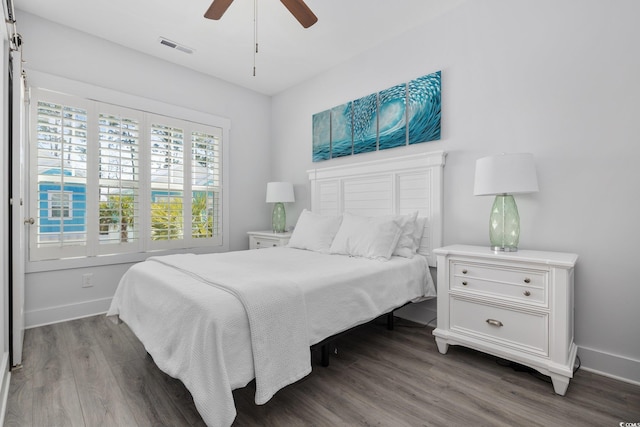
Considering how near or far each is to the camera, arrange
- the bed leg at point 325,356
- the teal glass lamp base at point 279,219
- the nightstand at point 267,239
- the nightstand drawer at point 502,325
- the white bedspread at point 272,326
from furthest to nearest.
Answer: the teal glass lamp base at point 279,219 → the nightstand at point 267,239 → the bed leg at point 325,356 → the nightstand drawer at point 502,325 → the white bedspread at point 272,326

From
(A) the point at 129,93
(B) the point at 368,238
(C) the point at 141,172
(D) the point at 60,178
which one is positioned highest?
(A) the point at 129,93

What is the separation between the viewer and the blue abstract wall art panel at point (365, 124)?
3311 millimetres

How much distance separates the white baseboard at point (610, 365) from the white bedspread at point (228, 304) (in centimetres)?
106

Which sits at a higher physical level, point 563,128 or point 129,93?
point 129,93

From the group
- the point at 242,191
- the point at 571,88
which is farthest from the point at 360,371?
the point at 242,191

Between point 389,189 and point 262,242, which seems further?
point 262,242

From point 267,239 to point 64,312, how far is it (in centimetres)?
210


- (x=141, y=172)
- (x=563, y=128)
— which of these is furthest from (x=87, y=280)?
(x=563, y=128)

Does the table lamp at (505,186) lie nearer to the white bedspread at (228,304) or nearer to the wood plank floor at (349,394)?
the white bedspread at (228,304)

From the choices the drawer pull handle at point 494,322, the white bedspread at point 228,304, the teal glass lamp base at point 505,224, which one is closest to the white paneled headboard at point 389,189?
the white bedspread at point 228,304

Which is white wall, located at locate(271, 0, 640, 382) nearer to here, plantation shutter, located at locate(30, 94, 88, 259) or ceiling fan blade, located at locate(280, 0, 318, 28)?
ceiling fan blade, located at locate(280, 0, 318, 28)

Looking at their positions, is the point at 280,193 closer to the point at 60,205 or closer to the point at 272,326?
the point at 60,205

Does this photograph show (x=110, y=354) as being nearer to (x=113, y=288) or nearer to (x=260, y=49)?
(x=113, y=288)

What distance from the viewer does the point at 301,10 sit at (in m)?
2.09
